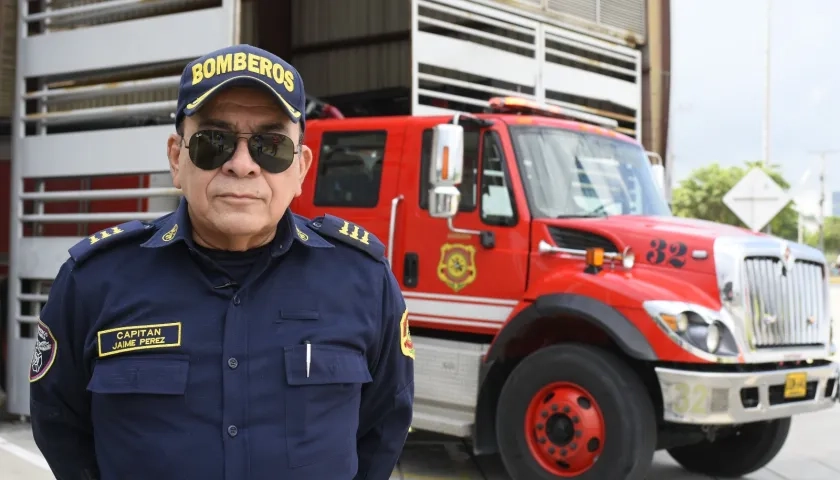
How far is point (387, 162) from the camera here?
6.41m

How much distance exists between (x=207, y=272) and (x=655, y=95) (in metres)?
9.41

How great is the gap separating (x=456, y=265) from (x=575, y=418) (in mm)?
1297

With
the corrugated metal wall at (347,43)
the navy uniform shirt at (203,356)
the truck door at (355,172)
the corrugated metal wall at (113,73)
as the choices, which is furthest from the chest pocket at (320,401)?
the corrugated metal wall at (347,43)

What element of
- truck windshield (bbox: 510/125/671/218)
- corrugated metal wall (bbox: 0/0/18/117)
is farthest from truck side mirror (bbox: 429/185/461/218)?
corrugated metal wall (bbox: 0/0/18/117)

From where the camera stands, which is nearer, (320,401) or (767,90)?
(320,401)

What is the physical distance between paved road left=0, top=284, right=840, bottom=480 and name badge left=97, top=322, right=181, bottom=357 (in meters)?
4.51

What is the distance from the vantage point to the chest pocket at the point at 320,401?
5.90 feet

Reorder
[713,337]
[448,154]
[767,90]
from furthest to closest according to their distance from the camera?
[767,90]
[448,154]
[713,337]

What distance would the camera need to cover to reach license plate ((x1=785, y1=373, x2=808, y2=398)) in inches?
218

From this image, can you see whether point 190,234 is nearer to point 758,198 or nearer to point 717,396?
point 717,396

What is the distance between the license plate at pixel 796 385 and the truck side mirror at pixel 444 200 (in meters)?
2.15

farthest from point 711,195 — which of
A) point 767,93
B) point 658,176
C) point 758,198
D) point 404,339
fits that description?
point 404,339

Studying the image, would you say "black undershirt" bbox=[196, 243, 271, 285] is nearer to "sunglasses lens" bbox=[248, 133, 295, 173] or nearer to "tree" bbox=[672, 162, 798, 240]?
"sunglasses lens" bbox=[248, 133, 295, 173]

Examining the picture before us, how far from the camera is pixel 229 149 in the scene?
186 cm
